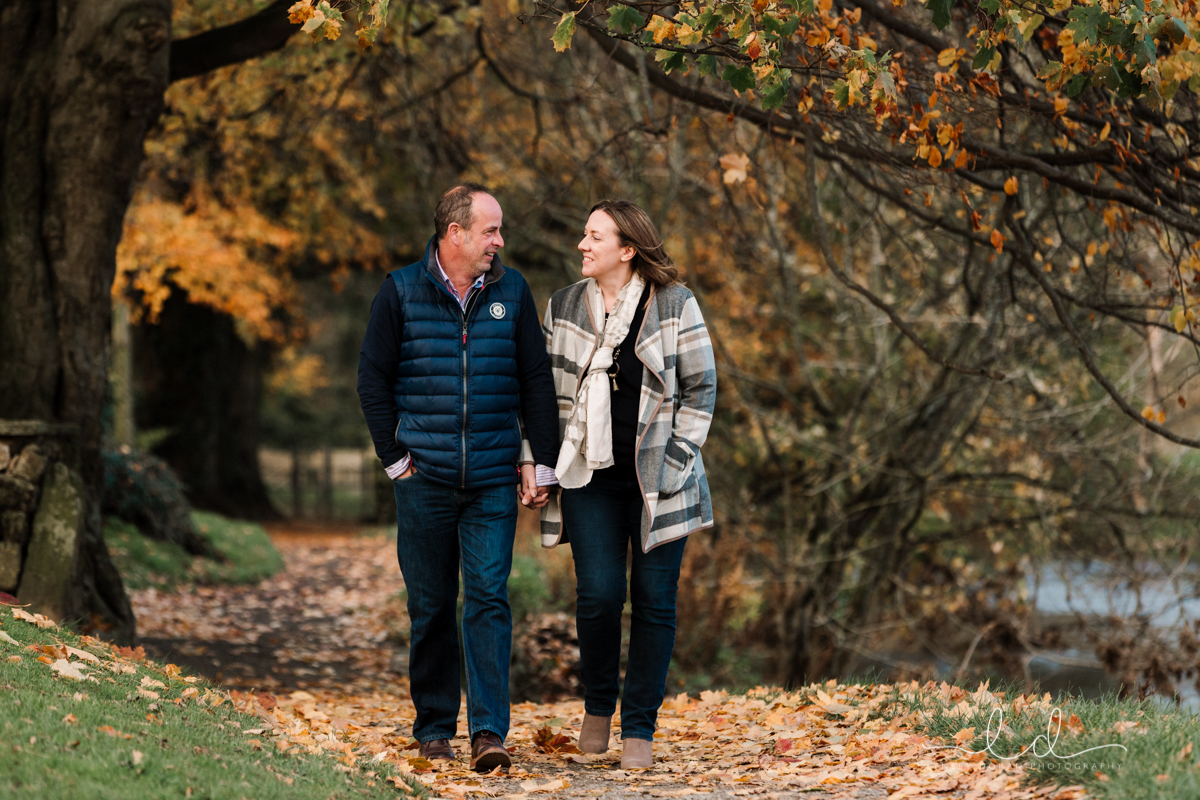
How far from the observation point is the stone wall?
19.0 feet

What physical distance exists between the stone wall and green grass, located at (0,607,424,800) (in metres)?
1.60

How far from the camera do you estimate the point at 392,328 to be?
430 centimetres

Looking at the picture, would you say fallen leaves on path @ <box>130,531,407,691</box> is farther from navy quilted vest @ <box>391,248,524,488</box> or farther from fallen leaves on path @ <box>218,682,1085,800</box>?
navy quilted vest @ <box>391,248,524,488</box>

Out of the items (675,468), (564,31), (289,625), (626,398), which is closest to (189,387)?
(289,625)

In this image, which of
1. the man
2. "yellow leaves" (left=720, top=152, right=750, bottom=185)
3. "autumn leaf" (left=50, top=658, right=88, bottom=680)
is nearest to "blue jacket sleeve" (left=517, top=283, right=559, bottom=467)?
the man

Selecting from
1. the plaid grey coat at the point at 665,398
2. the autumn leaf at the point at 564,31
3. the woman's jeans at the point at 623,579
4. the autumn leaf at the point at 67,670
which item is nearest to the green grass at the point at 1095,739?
the woman's jeans at the point at 623,579

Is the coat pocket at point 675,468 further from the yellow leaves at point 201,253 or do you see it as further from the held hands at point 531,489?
the yellow leaves at point 201,253

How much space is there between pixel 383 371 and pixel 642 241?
3.63ft

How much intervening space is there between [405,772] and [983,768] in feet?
6.48

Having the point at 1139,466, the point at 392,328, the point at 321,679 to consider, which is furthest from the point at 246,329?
the point at 392,328

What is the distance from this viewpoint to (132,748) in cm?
328

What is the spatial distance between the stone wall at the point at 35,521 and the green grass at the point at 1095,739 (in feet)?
14.3

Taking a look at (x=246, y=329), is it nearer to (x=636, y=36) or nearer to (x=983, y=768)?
(x=636, y=36)

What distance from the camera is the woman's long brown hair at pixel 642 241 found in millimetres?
4301
